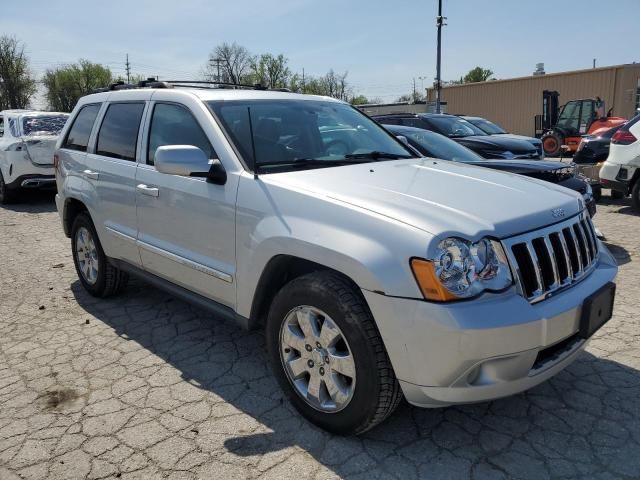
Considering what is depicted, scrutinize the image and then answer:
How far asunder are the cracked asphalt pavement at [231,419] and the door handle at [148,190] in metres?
1.12

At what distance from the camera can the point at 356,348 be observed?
2.45 meters

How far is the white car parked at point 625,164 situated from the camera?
321 inches

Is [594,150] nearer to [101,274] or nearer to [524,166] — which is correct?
[524,166]

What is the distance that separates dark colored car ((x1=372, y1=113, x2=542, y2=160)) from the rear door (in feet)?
20.6

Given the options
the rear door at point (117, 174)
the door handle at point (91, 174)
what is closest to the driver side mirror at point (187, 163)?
the rear door at point (117, 174)

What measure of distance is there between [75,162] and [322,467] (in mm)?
3583

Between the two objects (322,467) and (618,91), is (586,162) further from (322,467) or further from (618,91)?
(618,91)

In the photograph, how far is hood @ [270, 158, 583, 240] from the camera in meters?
2.40

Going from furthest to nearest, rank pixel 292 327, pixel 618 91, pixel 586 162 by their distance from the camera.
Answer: pixel 618 91, pixel 586 162, pixel 292 327

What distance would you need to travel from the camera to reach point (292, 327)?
9.24ft

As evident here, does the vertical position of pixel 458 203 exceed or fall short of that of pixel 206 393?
it exceeds it

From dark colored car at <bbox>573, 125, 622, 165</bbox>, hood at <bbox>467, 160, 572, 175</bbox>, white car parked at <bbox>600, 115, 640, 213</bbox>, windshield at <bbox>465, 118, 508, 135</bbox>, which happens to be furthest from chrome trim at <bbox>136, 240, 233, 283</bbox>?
windshield at <bbox>465, 118, 508, 135</bbox>

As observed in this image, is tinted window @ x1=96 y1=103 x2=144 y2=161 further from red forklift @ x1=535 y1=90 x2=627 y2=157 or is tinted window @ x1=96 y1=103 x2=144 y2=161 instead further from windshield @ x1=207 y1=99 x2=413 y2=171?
red forklift @ x1=535 y1=90 x2=627 y2=157

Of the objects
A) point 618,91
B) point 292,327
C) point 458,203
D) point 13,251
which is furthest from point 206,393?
point 618,91
